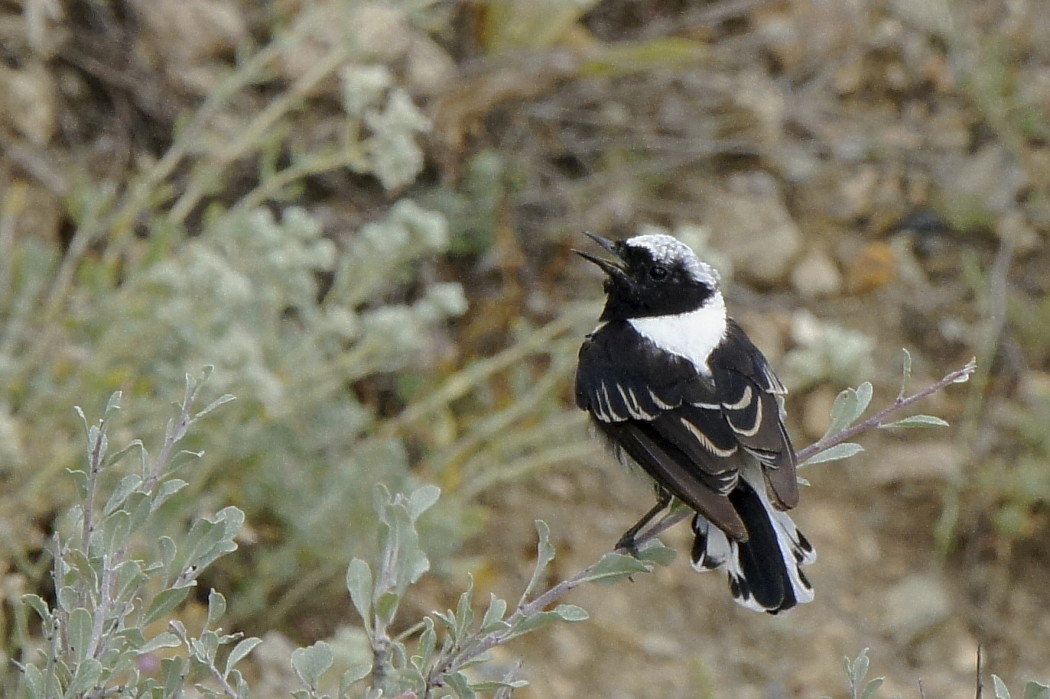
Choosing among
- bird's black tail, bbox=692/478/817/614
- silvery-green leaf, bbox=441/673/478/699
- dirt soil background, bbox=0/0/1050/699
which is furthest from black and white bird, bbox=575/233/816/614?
silvery-green leaf, bbox=441/673/478/699

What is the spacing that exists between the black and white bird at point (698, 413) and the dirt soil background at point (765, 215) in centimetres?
52

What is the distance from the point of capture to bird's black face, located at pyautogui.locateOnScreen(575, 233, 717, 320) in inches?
153

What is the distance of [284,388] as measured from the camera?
13.6ft

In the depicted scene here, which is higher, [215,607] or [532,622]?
[215,607]

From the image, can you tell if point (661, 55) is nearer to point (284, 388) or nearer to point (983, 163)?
point (983, 163)

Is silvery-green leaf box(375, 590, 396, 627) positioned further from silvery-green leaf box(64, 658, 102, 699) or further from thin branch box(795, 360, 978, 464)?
thin branch box(795, 360, 978, 464)

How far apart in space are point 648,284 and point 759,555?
1.06 meters

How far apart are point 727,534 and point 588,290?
3.32 metres

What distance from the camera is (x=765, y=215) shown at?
6703 mm

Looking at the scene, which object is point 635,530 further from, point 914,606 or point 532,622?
point 914,606

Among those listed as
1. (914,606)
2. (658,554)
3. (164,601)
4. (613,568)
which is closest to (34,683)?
(164,601)

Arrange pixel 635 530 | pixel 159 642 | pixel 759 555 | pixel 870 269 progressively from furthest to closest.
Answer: pixel 870 269 < pixel 635 530 < pixel 759 555 < pixel 159 642

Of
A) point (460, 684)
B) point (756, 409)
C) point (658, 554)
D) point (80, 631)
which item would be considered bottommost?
point (756, 409)

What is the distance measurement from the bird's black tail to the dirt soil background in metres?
1.14
